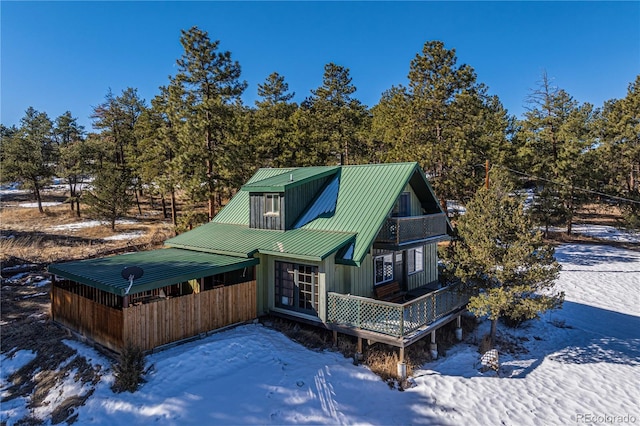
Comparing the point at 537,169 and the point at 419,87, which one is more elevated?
the point at 419,87

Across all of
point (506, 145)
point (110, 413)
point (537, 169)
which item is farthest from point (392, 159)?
point (110, 413)

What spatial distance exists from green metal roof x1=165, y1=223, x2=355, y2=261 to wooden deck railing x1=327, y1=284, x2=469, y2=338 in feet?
5.31

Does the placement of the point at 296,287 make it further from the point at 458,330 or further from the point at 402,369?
the point at 458,330

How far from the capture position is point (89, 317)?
12.3m

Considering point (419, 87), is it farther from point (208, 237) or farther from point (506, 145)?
point (208, 237)

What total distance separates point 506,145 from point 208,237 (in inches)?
921

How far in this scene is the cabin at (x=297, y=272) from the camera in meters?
11.9

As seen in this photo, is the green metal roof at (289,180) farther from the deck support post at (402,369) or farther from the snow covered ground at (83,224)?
the snow covered ground at (83,224)

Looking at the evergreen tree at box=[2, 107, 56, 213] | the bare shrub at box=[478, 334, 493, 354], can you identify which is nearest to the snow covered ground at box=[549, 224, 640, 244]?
the bare shrub at box=[478, 334, 493, 354]

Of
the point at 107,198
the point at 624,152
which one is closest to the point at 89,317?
the point at 107,198

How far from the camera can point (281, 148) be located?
106 feet

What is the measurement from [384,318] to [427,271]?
6554mm

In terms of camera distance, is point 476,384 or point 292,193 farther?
point 292,193

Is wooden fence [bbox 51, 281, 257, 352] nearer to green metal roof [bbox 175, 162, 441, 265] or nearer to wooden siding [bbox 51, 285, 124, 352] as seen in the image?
wooden siding [bbox 51, 285, 124, 352]
